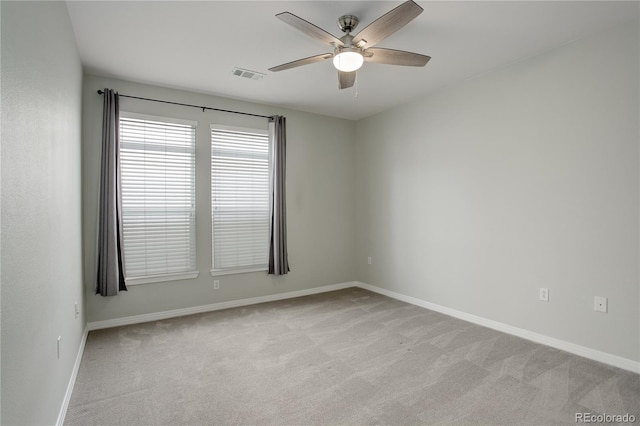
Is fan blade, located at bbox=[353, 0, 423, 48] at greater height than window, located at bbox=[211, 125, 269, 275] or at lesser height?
greater

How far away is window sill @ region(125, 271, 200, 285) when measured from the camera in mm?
3780

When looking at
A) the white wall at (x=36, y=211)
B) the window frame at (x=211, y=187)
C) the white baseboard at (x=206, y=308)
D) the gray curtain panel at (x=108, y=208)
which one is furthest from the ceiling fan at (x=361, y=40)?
the white baseboard at (x=206, y=308)

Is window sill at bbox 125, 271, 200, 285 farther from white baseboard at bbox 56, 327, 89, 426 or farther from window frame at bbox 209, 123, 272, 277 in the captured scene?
white baseboard at bbox 56, 327, 89, 426

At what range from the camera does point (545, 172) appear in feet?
10.3

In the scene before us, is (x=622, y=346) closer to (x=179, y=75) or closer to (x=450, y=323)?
(x=450, y=323)

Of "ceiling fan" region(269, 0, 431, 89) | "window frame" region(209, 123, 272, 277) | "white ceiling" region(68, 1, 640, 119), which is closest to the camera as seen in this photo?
"ceiling fan" region(269, 0, 431, 89)

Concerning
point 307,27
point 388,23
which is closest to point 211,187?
point 307,27

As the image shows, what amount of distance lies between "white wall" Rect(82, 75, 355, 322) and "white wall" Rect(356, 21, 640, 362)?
97cm

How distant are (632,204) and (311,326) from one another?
3085 millimetres

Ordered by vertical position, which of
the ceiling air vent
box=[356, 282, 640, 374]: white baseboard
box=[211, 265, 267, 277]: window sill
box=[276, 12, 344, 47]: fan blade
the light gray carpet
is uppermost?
the ceiling air vent

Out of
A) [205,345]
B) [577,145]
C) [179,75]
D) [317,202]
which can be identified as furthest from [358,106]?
[205,345]

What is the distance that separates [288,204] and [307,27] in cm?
293

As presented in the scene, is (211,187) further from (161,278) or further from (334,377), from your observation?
(334,377)

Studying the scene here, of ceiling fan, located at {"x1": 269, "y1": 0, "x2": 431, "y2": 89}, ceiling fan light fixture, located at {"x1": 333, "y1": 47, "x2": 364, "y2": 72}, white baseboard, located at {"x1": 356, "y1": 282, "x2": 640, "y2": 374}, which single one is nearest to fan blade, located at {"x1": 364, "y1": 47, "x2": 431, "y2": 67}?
ceiling fan, located at {"x1": 269, "y1": 0, "x2": 431, "y2": 89}
